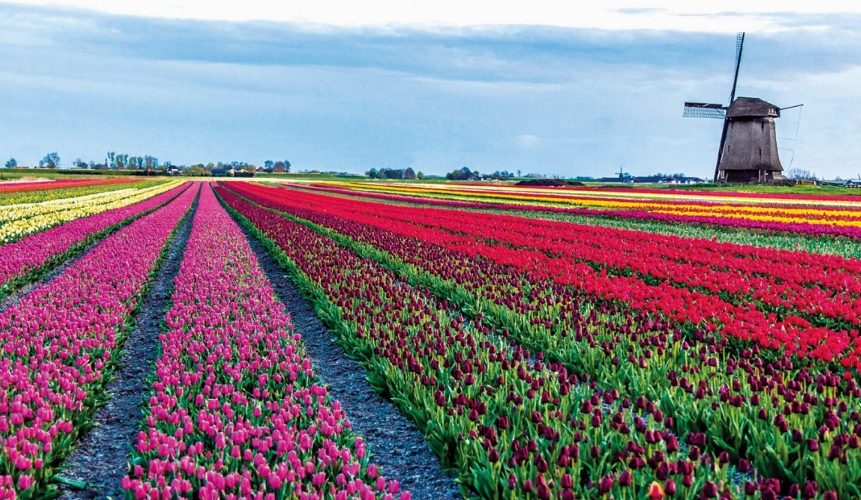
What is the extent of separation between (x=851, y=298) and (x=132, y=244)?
15.9 m

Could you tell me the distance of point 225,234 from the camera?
20.2m

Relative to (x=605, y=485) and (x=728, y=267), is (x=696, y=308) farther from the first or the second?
(x=605, y=485)

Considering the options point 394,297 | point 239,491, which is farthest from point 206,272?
point 239,491

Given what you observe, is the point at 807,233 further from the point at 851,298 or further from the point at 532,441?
the point at 532,441

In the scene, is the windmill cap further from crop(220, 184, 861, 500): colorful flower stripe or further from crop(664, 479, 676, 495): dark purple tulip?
crop(664, 479, 676, 495): dark purple tulip

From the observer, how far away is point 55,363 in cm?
676

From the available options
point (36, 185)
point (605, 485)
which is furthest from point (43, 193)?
point (605, 485)

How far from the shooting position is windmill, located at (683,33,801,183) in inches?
2672

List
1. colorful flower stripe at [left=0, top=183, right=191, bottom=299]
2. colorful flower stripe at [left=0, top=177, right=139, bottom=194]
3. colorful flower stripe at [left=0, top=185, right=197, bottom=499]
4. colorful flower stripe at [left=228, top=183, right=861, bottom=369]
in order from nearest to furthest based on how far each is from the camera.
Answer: colorful flower stripe at [left=0, top=185, right=197, bottom=499]
colorful flower stripe at [left=228, top=183, right=861, bottom=369]
colorful flower stripe at [left=0, top=183, right=191, bottom=299]
colorful flower stripe at [left=0, top=177, right=139, bottom=194]

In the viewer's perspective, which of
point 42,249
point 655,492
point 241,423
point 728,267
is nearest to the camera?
point 655,492

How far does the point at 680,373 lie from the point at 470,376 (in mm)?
2212

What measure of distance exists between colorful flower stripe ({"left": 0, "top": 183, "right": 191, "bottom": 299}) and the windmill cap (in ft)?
214

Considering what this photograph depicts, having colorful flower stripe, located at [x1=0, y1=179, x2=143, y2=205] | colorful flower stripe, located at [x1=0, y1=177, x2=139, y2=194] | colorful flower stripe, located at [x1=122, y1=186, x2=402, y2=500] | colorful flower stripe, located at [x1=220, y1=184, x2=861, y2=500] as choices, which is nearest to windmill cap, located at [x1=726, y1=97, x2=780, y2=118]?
colorful flower stripe, located at [x1=0, y1=179, x2=143, y2=205]

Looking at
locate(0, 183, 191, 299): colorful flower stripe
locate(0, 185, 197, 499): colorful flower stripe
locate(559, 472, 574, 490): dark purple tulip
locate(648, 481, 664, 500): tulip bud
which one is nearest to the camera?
locate(648, 481, 664, 500): tulip bud
